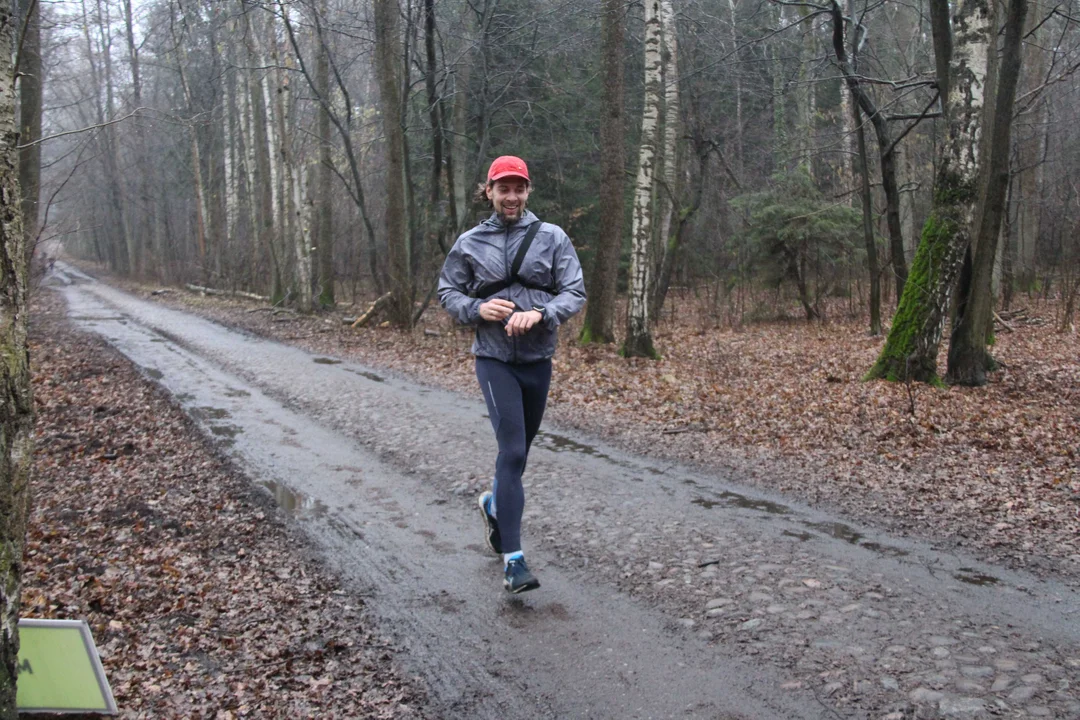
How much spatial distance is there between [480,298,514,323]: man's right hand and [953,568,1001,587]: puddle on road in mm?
2958

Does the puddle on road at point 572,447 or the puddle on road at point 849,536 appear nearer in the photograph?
the puddle on road at point 849,536

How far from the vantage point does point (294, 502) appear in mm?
6469

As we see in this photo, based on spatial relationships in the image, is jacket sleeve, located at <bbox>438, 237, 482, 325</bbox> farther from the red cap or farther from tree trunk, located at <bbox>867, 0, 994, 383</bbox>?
tree trunk, located at <bbox>867, 0, 994, 383</bbox>

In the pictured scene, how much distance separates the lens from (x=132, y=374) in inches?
Answer: 502

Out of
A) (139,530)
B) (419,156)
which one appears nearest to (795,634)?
(139,530)

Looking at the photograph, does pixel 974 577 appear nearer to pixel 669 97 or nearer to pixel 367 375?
pixel 367 375

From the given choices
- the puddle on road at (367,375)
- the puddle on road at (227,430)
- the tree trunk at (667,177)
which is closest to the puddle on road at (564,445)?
the puddle on road at (227,430)

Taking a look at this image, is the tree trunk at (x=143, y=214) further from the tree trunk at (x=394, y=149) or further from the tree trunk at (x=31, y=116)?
the tree trunk at (x=394, y=149)

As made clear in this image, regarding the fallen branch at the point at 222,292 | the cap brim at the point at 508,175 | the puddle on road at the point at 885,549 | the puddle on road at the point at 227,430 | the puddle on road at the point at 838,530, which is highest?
the cap brim at the point at 508,175

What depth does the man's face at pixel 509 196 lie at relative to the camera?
4.56 meters

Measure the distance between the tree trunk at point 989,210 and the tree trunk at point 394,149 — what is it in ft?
39.4

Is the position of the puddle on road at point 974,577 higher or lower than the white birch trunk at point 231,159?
lower

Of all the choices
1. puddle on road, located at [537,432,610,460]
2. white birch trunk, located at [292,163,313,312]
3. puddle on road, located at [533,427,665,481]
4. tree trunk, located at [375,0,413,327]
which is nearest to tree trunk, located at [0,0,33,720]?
A: puddle on road, located at [533,427,665,481]

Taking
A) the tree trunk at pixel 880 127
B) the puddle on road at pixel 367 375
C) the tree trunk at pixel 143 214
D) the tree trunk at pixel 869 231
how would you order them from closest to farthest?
the puddle on road at pixel 367 375 → the tree trunk at pixel 880 127 → the tree trunk at pixel 869 231 → the tree trunk at pixel 143 214
